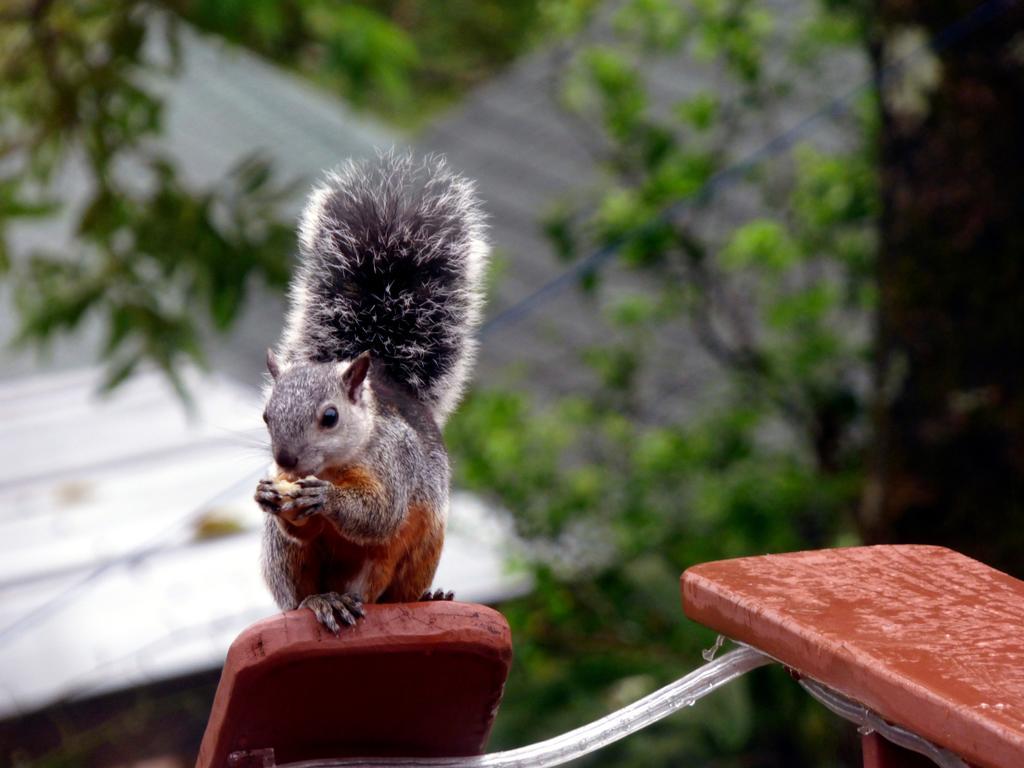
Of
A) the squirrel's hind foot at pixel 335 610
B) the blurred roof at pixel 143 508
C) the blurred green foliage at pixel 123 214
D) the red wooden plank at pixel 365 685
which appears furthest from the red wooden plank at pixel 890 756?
the blurred green foliage at pixel 123 214

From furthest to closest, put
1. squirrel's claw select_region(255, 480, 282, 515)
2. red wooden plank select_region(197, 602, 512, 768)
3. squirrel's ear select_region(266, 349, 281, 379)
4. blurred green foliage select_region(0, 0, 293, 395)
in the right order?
blurred green foliage select_region(0, 0, 293, 395) → squirrel's ear select_region(266, 349, 281, 379) → squirrel's claw select_region(255, 480, 282, 515) → red wooden plank select_region(197, 602, 512, 768)

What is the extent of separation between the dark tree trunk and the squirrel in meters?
1.83

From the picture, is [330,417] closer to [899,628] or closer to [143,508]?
[899,628]

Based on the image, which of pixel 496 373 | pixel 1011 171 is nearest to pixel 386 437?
pixel 1011 171

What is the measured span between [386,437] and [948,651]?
72 centimetres

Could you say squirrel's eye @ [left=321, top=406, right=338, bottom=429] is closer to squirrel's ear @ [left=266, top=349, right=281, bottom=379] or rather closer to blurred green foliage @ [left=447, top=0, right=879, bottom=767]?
squirrel's ear @ [left=266, top=349, right=281, bottom=379]

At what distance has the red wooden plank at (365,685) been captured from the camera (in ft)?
3.73

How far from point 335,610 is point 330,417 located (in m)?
0.29

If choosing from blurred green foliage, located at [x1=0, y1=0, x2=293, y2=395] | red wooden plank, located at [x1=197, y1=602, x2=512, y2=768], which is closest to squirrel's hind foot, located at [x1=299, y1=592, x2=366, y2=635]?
red wooden plank, located at [x1=197, y1=602, x2=512, y2=768]

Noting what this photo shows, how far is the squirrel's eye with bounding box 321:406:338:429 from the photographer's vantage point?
1.44 metres

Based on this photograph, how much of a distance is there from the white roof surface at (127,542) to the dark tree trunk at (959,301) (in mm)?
1333

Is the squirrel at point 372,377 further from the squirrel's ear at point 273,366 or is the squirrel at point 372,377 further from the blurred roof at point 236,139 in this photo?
the blurred roof at point 236,139

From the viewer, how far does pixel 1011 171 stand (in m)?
3.21

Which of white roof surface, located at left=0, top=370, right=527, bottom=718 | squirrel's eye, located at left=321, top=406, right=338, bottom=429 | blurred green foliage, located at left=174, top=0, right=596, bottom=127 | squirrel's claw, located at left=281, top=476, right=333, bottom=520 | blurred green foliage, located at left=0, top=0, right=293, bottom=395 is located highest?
blurred green foliage, located at left=174, top=0, right=596, bottom=127
